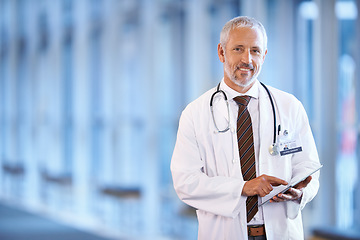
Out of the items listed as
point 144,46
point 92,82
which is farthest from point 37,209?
point 144,46

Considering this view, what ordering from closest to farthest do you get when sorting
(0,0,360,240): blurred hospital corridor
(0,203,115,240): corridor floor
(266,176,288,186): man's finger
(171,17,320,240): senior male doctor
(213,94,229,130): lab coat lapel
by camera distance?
1. (266,176,288,186): man's finger
2. (171,17,320,240): senior male doctor
3. (213,94,229,130): lab coat lapel
4. (0,0,360,240): blurred hospital corridor
5. (0,203,115,240): corridor floor

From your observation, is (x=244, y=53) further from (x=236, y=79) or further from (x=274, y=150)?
(x=274, y=150)

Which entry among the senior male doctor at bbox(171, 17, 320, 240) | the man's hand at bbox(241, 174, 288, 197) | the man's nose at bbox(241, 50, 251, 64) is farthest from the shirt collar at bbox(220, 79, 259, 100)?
the man's hand at bbox(241, 174, 288, 197)

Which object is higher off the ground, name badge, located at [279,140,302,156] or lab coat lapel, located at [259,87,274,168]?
lab coat lapel, located at [259,87,274,168]

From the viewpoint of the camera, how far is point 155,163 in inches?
242

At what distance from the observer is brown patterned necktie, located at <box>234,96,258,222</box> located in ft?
5.80

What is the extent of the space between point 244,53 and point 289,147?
37 centimetres

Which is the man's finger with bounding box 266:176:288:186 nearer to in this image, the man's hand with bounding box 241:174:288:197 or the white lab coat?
the man's hand with bounding box 241:174:288:197

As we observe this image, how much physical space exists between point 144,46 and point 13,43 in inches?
215

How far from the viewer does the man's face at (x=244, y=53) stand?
1.68 meters

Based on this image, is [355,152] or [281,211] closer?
[281,211]

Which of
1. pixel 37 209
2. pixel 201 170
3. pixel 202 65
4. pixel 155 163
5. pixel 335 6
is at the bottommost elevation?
pixel 37 209

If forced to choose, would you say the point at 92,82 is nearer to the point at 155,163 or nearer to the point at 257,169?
the point at 155,163

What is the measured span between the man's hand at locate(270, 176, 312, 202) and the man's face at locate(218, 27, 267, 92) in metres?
0.41
